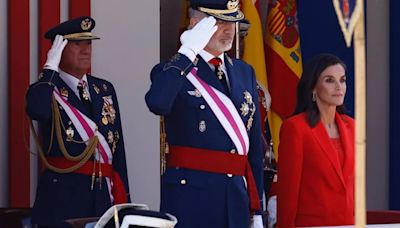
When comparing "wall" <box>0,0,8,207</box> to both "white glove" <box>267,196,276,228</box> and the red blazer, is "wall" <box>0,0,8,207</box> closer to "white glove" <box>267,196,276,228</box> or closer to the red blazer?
"white glove" <box>267,196,276,228</box>

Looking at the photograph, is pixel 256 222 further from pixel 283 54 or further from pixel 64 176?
pixel 283 54

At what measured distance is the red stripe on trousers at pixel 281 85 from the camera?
6.75m

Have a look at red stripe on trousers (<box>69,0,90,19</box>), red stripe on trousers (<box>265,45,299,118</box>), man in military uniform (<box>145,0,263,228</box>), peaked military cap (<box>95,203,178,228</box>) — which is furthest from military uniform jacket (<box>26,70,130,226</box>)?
peaked military cap (<box>95,203,178,228</box>)

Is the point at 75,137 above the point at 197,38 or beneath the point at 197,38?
beneath

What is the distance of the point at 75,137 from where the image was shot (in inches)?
206

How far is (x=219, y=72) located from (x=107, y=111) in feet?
3.43

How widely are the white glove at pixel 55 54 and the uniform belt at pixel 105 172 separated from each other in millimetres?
413

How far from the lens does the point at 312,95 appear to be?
4.95 m

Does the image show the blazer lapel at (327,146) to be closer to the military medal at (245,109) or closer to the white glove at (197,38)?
the military medal at (245,109)

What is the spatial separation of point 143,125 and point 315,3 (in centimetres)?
155

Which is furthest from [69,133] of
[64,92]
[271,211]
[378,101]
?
[378,101]

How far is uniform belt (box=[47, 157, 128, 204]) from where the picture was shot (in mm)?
5216

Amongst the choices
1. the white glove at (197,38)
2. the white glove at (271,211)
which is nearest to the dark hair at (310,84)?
the white glove at (271,211)
